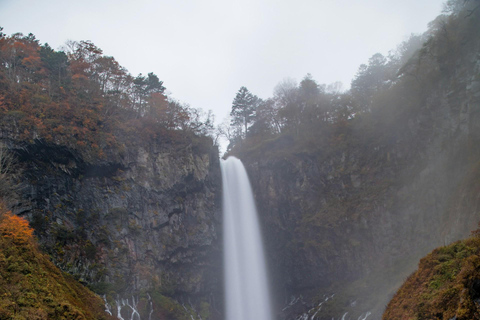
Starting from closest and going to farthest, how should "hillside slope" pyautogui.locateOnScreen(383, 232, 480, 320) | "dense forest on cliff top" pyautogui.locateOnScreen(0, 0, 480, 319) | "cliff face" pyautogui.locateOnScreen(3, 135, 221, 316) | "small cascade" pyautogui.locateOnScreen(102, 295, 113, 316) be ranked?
"hillside slope" pyautogui.locateOnScreen(383, 232, 480, 320) < "small cascade" pyautogui.locateOnScreen(102, 295, 113, 316) < "cliff face" pyautogui.locateOnScreen(3, 135, 221, 316) < "dense forest on cliff top" pyautogui.locateOnScreen(0, 0, 480, 319)

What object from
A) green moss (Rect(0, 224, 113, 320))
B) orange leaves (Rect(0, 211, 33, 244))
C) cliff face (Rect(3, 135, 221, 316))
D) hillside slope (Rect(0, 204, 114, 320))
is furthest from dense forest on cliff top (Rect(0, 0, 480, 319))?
green moss (Rect(0, 224, 113, 320))

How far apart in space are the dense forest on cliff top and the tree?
33.6 feet

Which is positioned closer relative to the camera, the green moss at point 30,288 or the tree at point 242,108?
the green moss at point 30,288

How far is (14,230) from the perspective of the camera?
1259cm

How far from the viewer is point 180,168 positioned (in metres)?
26.5

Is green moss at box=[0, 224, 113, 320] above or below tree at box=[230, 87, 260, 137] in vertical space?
below

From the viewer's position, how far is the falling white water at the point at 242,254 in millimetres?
26291

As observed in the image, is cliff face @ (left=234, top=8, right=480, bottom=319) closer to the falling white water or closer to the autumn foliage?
the falling white water

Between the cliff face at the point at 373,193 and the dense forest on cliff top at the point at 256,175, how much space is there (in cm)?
11

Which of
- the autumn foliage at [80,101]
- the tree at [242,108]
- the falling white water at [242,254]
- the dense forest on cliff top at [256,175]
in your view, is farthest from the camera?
the tree at [242,108]

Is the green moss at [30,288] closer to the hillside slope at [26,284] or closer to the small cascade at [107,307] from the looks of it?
the hillside slope at [26,284]

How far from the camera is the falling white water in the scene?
26291mm

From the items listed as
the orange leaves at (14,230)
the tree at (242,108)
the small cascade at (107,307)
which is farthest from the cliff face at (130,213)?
the tree at (242,108)

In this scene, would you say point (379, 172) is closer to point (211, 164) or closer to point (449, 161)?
point (449, 161)
